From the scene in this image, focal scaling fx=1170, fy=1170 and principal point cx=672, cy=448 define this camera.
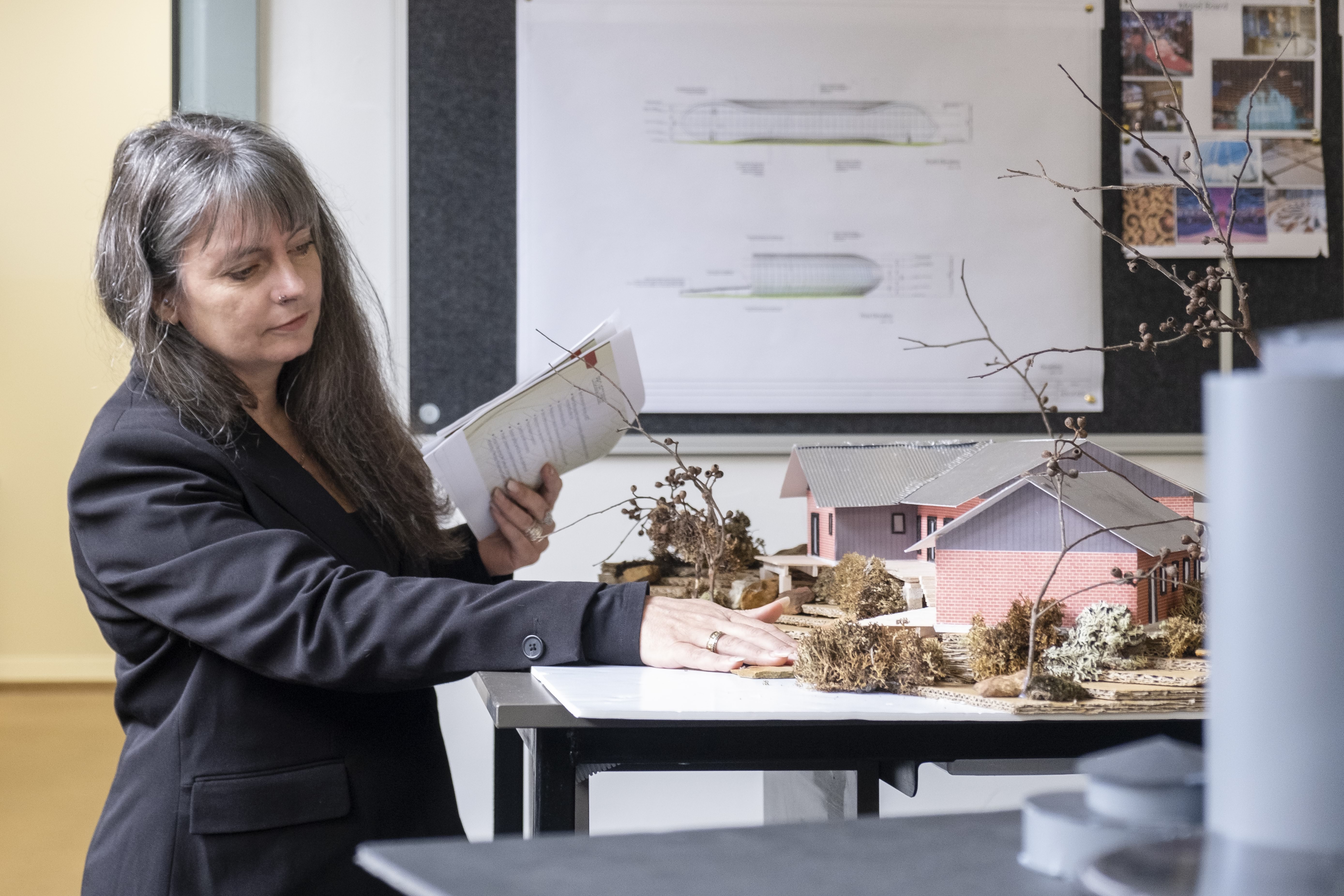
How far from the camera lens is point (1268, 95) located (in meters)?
2.32

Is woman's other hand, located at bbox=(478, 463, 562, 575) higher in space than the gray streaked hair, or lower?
lower

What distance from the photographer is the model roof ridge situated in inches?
41.5

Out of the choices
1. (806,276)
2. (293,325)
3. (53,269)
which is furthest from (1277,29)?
(53,269)

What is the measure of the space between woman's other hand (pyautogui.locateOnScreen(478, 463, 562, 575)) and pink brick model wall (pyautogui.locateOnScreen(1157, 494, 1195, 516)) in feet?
2.09

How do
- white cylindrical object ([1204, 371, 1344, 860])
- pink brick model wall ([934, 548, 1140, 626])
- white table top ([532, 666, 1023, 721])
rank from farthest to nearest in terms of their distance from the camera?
pink brick model wall ([934, 548, 1140, 626]), white table top ([532, 666, 1023, 721]), white cylindrical object ([1204, 371, 1344, 860])

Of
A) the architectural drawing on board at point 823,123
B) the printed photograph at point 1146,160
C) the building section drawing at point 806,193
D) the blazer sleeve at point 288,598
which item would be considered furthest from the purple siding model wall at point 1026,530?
the printed photograph at point 1146,160

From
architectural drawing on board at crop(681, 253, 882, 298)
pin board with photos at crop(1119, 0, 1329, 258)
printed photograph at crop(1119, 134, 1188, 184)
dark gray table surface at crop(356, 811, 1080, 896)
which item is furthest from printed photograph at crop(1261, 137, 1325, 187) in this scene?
dark gray table surface at crop(356, 811, 1080, 896)

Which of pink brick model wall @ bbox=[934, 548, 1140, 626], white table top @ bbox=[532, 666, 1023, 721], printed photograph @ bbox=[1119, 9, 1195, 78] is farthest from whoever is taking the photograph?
printed photograph @ bbox=[1119, 9, 1195, 78]

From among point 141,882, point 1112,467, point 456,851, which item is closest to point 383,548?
point 141,882

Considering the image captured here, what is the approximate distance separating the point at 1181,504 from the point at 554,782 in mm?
718

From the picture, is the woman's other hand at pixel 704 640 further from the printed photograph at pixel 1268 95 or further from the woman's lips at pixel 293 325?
the printed photograph at pixel 1268 95

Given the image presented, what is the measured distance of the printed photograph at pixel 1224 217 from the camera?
7.56ft

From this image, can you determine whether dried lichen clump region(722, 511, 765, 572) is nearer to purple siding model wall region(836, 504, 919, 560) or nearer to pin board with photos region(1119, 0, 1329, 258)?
purple siding model wall region(836, 504, 919, 560)

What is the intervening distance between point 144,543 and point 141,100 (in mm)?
1518
